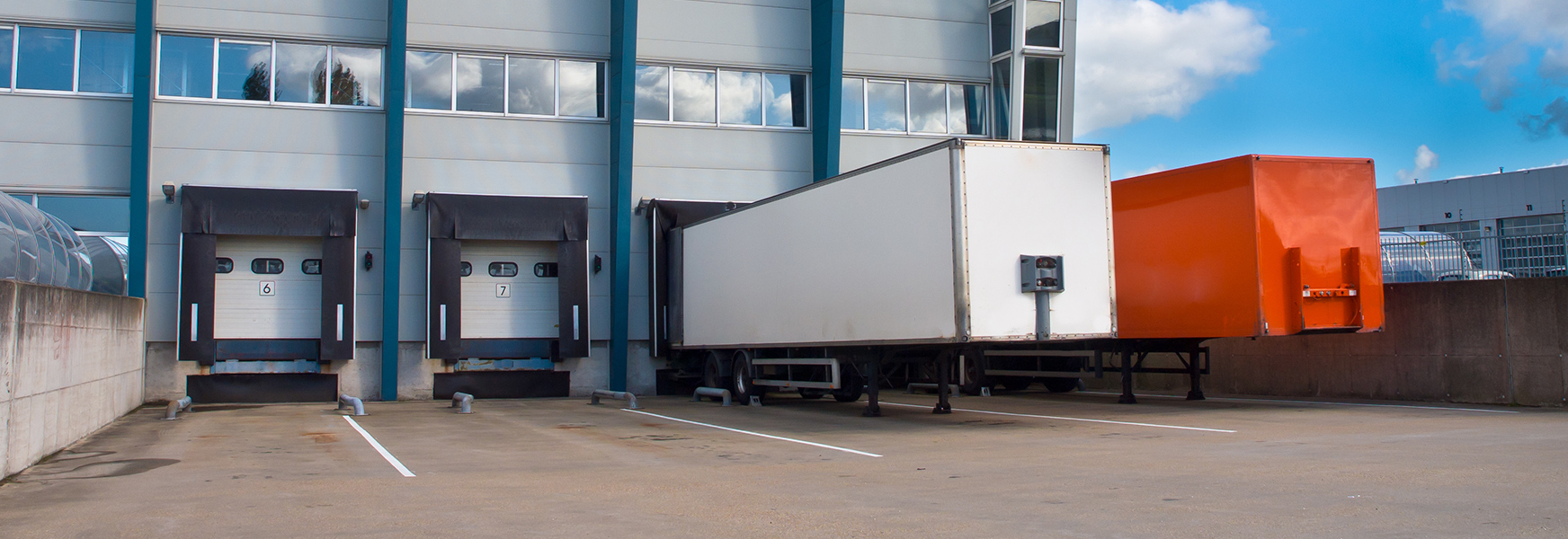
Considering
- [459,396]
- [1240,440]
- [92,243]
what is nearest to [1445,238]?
[1240,440]

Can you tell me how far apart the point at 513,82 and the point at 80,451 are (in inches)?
468

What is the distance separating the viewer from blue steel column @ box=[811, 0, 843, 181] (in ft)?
72.1

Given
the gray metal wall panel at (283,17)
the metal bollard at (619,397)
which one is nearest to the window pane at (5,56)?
the gray metal wall panel at (283,17)

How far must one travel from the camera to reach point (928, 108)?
23.6 metres

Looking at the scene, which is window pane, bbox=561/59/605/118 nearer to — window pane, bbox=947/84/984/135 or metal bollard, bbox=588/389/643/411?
metal bollard, bbox=588/389/643/411

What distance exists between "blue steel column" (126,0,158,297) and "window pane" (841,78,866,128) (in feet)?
43.3

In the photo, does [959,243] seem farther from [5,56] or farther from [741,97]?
[5,56]

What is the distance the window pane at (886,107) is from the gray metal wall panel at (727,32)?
1.54 meters

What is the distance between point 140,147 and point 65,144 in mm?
1423

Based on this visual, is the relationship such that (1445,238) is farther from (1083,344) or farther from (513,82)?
(513,82)

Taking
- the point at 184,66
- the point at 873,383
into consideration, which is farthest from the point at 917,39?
the point at 184,66

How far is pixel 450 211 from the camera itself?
2022 cm

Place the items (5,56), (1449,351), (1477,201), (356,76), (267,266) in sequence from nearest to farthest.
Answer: (1449,351), (5,56), (267,266), (356,76), (1477,201)

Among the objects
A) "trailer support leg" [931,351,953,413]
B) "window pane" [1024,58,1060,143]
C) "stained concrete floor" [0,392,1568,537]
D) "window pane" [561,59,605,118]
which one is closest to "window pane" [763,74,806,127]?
"window pane" [561,59,605,118]
